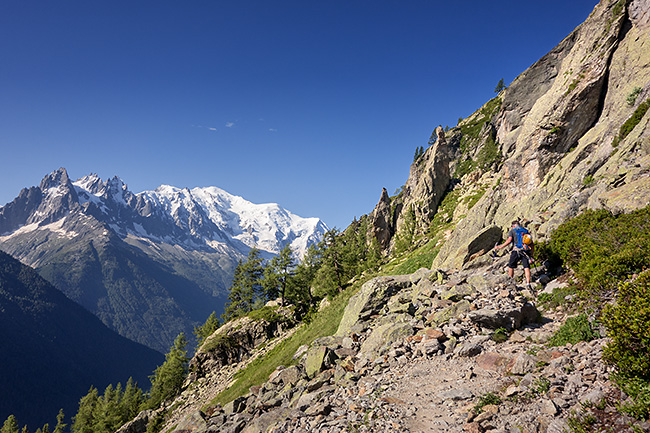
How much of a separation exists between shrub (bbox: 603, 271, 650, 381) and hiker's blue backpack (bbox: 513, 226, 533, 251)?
9049 mm

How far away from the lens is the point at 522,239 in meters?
15.5

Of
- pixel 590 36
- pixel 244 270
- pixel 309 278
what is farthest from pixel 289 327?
pixel 590 36

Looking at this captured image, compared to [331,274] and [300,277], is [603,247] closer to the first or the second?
[331,274]

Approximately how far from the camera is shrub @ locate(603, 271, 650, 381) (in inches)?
232

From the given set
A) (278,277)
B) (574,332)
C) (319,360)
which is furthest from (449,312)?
(278,277)

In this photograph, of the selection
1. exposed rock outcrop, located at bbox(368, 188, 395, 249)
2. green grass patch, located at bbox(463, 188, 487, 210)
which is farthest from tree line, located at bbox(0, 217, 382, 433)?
exposed rock outcrop, located at bbox(368, 188, 395, 249)

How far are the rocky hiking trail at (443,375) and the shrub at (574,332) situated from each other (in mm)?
327

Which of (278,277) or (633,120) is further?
(278,277)

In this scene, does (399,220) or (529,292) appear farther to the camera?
(399,220)

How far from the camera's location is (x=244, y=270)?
6950 centimetres

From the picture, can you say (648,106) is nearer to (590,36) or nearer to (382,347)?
(590,36)

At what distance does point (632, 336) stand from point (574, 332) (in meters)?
3.50

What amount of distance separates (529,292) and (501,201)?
20031 mm

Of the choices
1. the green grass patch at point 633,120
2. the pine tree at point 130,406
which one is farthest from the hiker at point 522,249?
the pine tree at point 130,406
